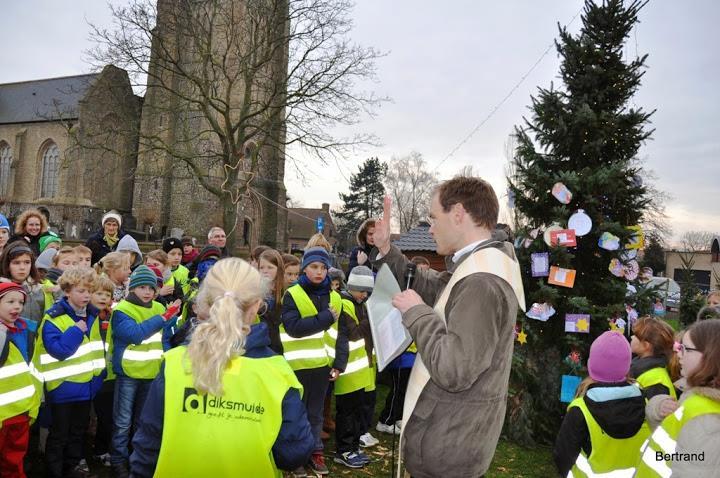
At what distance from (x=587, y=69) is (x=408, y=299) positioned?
5615mm

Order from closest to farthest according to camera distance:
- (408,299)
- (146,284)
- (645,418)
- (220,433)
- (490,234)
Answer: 1. (220,433)
2. (408,299)
3. (490,234)
4. (645,418)
5. (146,284)

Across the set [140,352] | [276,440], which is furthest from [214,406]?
[140,352]

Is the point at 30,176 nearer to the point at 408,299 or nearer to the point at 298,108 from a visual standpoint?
the point at 298,108

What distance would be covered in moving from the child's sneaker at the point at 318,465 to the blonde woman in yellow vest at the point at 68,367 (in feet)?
6.72

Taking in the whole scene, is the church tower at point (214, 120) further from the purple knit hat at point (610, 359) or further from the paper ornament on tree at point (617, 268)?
the purple knit hat at point (610, 359)

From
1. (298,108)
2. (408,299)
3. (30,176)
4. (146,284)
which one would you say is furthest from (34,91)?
(408,299)

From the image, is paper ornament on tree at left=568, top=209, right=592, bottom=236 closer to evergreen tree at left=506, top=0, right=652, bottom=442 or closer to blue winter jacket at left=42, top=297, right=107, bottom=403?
evergreen tree at left=506, top=0, right=652, bottom=442

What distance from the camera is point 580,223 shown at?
6.28 meters

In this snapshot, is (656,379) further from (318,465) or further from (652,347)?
(318,465)

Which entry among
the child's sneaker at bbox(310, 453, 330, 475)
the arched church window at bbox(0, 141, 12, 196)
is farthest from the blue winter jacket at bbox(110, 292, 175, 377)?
the arched church window at bbox(0, 141, 12, 196)

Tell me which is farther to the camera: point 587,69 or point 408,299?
point 587,69

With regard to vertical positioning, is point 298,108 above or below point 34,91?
below

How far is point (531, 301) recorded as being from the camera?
6.54 meters

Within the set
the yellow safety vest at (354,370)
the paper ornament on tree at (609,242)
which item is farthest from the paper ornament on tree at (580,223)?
the yellow safety vest at (354,370)
